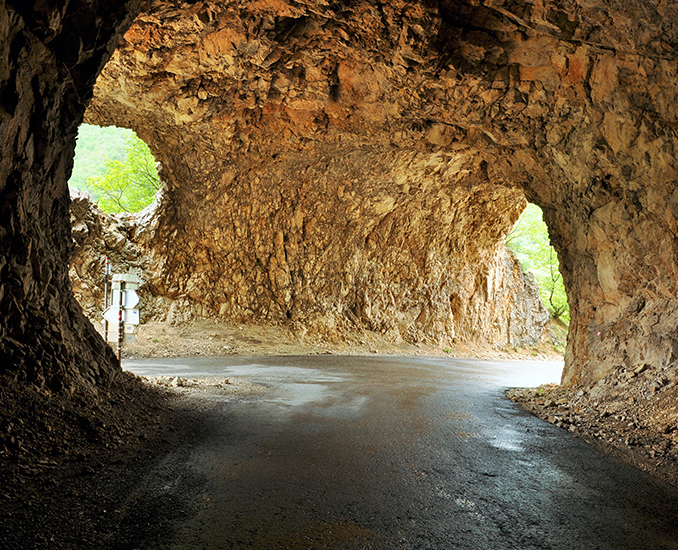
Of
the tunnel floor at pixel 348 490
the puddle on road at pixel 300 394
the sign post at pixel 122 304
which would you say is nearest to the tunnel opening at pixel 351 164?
the tunnel floor at pixel 348 490

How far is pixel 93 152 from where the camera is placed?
49688 millimetres

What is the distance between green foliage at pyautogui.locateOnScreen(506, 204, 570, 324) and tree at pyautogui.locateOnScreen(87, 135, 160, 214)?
26.1 metres

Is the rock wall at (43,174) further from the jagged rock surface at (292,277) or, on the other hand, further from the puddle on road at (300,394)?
the jagged rock surface at (292,277)

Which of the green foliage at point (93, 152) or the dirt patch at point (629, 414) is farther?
the green foliage at point (93, 152)

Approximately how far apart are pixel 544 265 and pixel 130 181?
2965cm

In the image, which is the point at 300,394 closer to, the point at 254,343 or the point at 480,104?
the point at 480,104

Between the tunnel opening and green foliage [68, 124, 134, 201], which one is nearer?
the tunnel opening

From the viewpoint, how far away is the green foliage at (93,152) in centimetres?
4681

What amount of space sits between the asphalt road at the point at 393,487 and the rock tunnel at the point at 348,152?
2.38 metres

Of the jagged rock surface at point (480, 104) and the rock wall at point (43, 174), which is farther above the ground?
the jagged rock surface at point (480, 104)

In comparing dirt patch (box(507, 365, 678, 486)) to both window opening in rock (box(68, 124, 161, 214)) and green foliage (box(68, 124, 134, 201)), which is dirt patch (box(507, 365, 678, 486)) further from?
green foliage (box(68, 124, 134, 201))

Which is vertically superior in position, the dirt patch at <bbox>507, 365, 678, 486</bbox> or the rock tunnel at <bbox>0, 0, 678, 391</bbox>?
Result: the rock tunnel at <bbox>0, 0, 678, 391</bbox>

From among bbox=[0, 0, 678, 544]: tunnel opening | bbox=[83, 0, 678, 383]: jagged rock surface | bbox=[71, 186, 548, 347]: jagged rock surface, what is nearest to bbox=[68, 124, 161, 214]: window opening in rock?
bbox=[71, 186, 548, 347]: jagged rock surface

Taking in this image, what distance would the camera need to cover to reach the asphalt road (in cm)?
329
